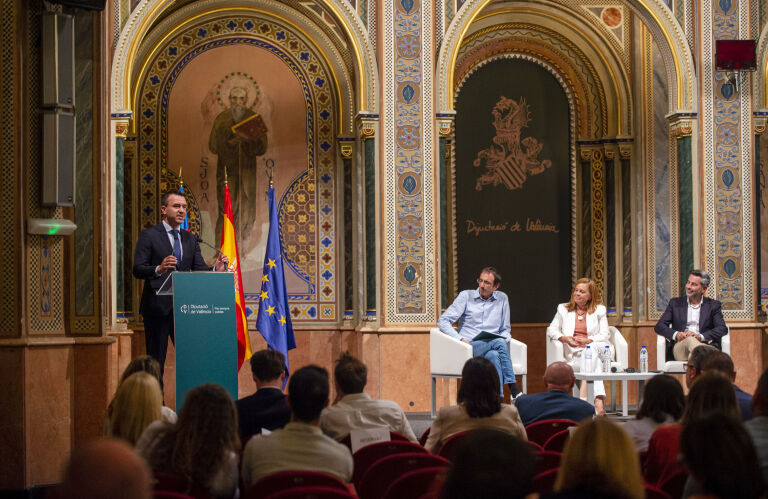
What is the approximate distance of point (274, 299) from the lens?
9.12 meters

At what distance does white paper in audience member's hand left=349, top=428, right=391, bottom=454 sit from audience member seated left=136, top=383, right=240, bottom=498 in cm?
85

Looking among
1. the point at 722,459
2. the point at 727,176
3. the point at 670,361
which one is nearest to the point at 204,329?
the point at 722,459

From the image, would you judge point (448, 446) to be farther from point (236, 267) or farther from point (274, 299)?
point (274, 299)

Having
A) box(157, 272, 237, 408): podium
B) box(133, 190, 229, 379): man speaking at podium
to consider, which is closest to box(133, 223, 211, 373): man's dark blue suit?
box(133, 190, 229, 379): man speaking at podium

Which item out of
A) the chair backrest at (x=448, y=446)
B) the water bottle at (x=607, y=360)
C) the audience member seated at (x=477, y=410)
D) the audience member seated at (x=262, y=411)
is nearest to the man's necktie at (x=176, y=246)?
the audience member seated at (x=262, y=411)

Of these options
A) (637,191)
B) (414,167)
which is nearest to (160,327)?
(414,167)

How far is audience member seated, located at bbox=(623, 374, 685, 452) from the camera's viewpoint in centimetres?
398

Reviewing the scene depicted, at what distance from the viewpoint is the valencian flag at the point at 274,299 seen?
9055 millimetres

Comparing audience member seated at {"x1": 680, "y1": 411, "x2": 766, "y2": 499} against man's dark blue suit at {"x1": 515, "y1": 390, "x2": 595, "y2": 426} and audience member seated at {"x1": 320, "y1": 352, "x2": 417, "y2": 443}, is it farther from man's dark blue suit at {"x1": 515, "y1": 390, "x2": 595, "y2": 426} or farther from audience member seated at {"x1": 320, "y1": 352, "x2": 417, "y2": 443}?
man's dark blue suit at {"x1": 515, "y1": 390, "x2": 595, "y2": 426}

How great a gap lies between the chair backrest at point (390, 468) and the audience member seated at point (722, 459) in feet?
3.75

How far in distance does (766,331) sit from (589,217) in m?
2.16

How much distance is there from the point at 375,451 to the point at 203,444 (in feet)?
2.58

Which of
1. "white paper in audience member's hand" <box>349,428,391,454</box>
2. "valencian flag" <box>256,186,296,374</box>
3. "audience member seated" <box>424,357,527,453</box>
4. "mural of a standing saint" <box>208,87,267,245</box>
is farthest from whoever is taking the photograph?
"mural of a standing saint" <box>208,87,267,245</box>

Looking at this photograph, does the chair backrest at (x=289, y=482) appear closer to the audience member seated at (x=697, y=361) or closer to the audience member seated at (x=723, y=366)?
the audience member seated at (x=723, y=366)
